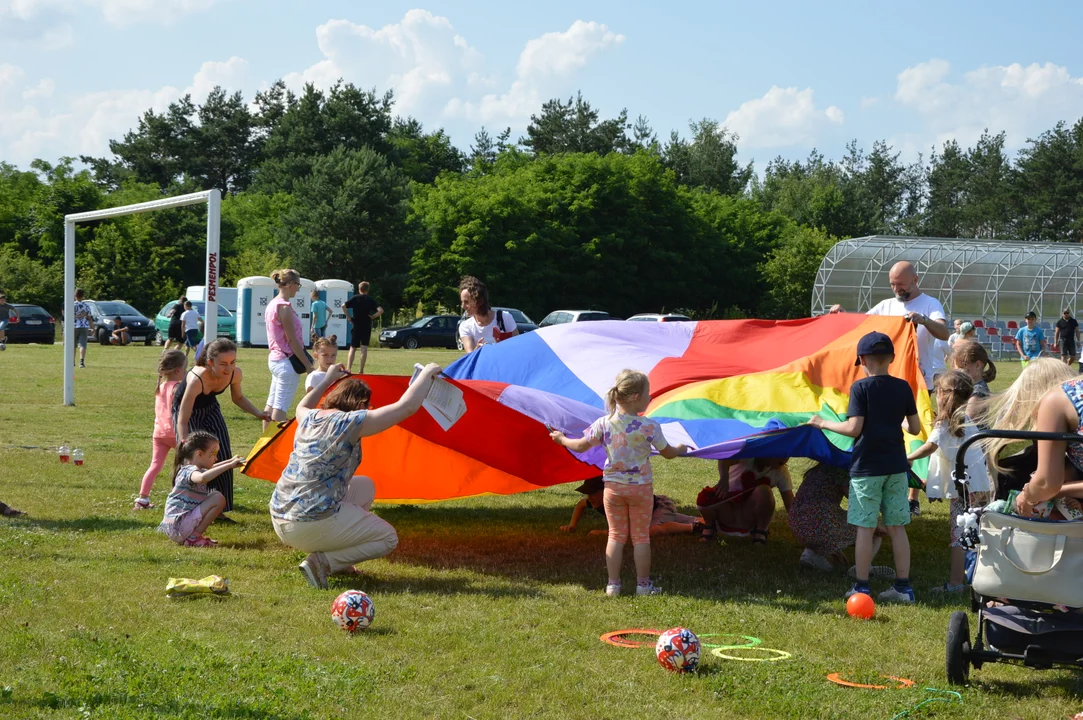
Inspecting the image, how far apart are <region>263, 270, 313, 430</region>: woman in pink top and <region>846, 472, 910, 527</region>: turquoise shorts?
5189mm

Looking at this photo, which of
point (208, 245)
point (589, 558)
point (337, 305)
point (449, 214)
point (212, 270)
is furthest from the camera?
point (449, 214)

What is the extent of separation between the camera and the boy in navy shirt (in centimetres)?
604

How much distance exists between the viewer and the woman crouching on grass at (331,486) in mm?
5969

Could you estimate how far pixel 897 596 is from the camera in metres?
6.15

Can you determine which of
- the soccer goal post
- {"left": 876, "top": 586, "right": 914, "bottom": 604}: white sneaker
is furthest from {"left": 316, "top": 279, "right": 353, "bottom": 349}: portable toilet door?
{"left": 876, "top": 586, "right": 914, "bottom": 604}: white sneaker

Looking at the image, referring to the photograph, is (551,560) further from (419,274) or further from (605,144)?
(605,144)

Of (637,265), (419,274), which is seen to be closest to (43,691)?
(419,274)

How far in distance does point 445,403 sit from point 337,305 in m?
30.5

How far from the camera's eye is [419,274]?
157 feet

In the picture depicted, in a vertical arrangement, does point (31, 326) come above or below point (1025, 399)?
below

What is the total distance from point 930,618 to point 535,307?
42979mm

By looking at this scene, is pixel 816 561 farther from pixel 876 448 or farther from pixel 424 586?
pixel 424 586

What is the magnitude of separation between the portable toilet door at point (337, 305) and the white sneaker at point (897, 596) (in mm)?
30179

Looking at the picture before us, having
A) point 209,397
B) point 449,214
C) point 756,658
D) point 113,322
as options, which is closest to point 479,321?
point 209,397
